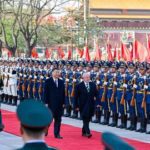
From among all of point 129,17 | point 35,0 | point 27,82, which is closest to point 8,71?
point 27,82

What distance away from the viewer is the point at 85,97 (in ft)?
51.3

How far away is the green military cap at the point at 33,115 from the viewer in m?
4.11

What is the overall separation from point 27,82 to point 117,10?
39912mm

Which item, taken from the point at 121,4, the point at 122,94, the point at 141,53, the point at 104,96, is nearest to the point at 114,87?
the point at 122,94

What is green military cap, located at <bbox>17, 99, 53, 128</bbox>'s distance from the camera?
4109 mm

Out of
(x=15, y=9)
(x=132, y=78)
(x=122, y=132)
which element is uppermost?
(x=15, y=9)

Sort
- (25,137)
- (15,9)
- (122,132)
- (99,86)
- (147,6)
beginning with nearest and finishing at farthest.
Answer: (25,137) < (122,132) < (99,86) < (15,9) < (147,6)

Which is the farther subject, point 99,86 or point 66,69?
point 66,69

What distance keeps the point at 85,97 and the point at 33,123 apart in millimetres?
11561

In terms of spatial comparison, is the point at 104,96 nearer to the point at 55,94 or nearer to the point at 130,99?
the point at 130,99

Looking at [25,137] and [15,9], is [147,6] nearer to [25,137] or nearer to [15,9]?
[15,9]

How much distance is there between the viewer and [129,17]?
209 feet

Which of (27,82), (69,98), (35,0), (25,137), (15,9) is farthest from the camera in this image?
(15,9)

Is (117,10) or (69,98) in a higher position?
(117,10)
